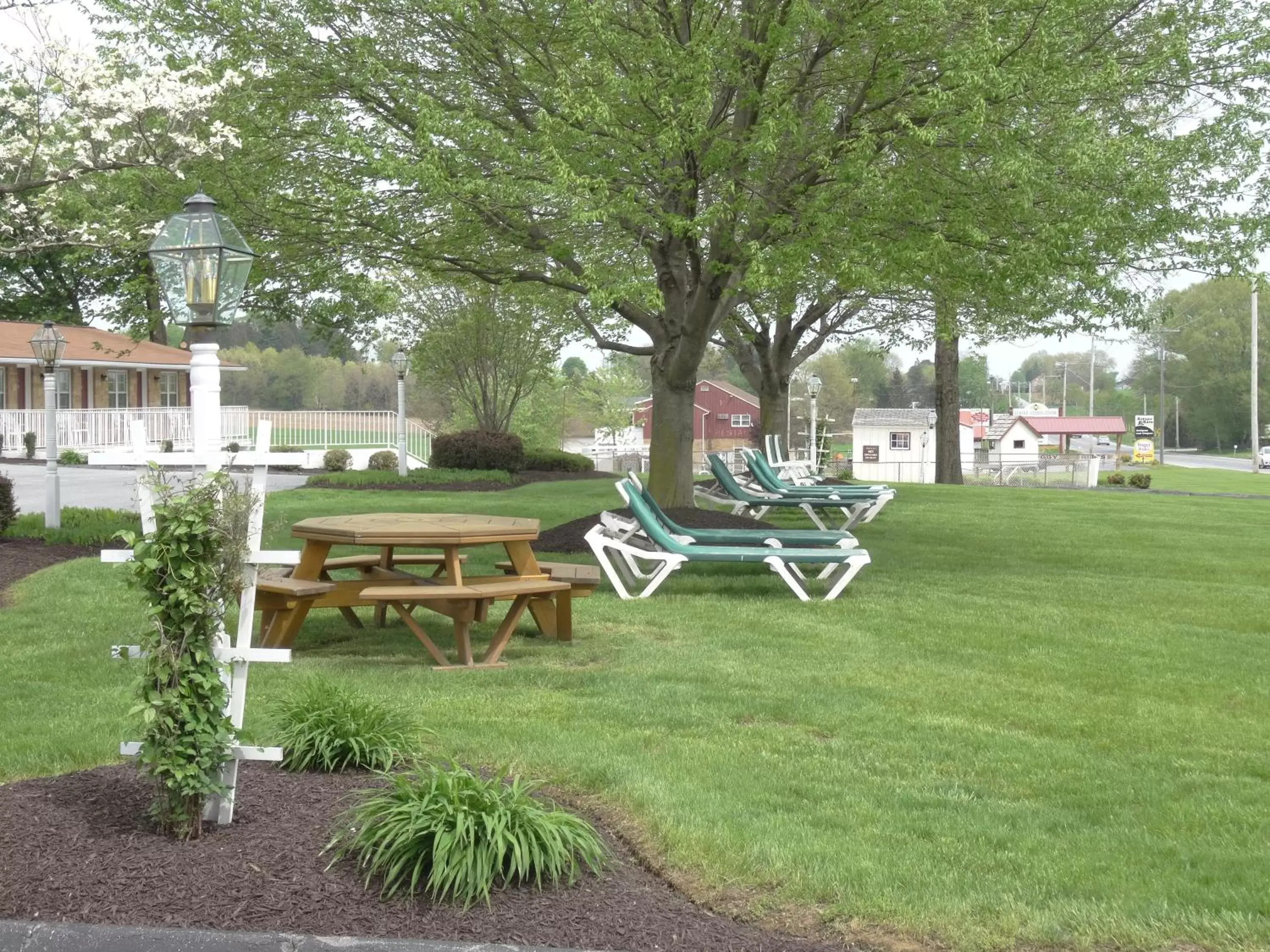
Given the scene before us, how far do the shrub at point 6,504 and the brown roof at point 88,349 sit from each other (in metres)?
20.8

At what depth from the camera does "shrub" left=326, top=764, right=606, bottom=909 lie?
408cm

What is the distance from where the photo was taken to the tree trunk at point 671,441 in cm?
1598

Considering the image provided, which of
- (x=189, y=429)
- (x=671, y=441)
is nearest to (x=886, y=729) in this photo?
(x=671, y=441)

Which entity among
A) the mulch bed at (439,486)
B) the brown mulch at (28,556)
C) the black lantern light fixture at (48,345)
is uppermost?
the black lantern light fixture at (48,345)

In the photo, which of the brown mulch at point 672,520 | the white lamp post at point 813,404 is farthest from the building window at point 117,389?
the brown mulch at point 672,520

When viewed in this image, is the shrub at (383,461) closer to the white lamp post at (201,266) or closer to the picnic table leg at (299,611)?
the picnic table leg at (299,611)

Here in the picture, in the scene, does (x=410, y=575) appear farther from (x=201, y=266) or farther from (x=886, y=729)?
(x=201, y=266)

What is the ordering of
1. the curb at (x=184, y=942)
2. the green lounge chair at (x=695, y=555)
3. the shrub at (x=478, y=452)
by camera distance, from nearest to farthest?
the curb at (x=184, y=942)
the green lounge chair at (x=695, y=555)
the shrub at (x=478, y=452)

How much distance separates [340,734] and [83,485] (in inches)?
908

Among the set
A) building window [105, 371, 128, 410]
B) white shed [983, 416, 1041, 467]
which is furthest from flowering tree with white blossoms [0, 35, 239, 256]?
white shed [983, 416, 1041, 467]

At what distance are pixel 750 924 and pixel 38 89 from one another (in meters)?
10.6

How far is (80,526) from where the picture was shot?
52.5 ft

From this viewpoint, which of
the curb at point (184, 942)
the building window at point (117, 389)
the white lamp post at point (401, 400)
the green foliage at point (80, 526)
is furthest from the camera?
the building window at point (117, 389)

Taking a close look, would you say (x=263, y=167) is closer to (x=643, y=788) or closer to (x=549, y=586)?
(x=549, y=586)
